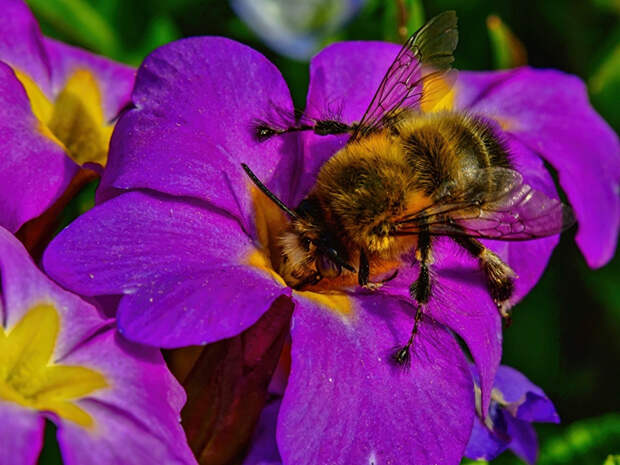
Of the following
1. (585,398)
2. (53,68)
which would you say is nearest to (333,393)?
(53,68)

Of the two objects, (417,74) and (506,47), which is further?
(506,47)

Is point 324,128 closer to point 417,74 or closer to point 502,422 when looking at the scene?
point 417,74

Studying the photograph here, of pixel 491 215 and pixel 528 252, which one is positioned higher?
pixel 491 215

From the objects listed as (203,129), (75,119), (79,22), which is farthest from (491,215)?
(79,22)

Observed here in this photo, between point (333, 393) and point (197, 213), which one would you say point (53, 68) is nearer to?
point (197, 213)

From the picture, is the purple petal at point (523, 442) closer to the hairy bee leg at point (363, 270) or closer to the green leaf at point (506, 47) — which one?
the hairy bee leg at point (363, 270)
